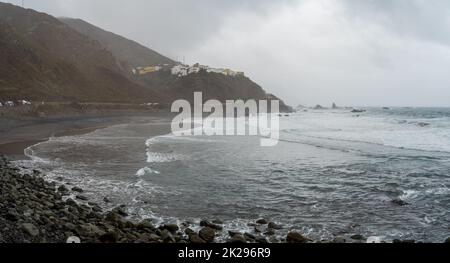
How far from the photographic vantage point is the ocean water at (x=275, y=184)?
10.7 meters

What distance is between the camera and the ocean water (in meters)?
10.7

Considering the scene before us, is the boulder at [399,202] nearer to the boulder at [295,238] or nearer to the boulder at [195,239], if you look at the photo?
the boulder at [295,238]

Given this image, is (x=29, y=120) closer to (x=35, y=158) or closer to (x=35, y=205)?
(x=35, y=158)

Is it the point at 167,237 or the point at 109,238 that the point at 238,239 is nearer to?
the point at 167,237

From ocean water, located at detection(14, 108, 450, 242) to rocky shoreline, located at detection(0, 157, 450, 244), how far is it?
2.24 ft

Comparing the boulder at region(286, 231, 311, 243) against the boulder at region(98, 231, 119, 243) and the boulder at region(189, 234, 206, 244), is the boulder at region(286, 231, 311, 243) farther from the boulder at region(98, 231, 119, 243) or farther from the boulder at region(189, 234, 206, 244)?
the boulder at region(98, 231, 119, 243)

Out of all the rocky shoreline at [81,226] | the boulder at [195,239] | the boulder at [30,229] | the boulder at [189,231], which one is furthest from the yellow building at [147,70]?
the boulder at [30,229]

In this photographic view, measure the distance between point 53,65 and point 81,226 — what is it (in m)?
83.2

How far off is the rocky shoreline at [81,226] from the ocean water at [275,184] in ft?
2.24

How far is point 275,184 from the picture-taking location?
50.2ft

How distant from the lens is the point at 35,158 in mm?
19734

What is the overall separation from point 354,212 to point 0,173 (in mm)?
11255

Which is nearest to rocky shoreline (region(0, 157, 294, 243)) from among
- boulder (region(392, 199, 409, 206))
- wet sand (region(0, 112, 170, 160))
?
boulder (region(392, 199, 409, 206))
